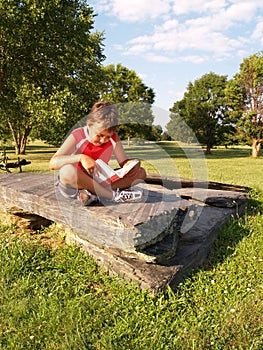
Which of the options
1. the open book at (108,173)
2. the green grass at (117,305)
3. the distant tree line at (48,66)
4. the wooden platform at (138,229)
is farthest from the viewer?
the distant tree line at (48,66)

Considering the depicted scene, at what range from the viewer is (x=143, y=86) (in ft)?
158

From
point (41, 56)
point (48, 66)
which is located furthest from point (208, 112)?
point (41, 56)

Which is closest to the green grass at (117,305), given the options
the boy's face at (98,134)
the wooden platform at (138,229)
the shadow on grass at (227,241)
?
the shadow on grass at (227,241)

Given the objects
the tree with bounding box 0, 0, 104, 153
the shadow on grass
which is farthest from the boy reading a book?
the tree with bounding box 0, 0, 104, 153

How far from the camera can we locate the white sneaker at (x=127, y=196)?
399 cm

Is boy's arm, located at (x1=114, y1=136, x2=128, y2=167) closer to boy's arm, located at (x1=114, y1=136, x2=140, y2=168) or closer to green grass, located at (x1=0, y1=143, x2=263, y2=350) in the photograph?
boy's arm, located at (x1=114, y1=136, x2=140, y2=168)

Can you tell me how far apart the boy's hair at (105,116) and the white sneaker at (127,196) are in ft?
2.85

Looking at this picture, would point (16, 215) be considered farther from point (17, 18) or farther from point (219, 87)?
point (219, 87)

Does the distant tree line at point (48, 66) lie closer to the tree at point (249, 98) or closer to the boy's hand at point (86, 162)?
the boy's hand at point (86, 162)

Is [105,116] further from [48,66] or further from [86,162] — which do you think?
[48,66]

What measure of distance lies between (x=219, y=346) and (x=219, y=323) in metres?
0.32

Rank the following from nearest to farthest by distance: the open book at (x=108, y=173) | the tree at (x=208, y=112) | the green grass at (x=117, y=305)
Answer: the green grass at (x=117, y=305)
the open book at (x=108, y=173)
the tree at (x=208, y=112)

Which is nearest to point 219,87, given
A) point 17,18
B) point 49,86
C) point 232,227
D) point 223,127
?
point 223,127

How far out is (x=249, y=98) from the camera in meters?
34.0
